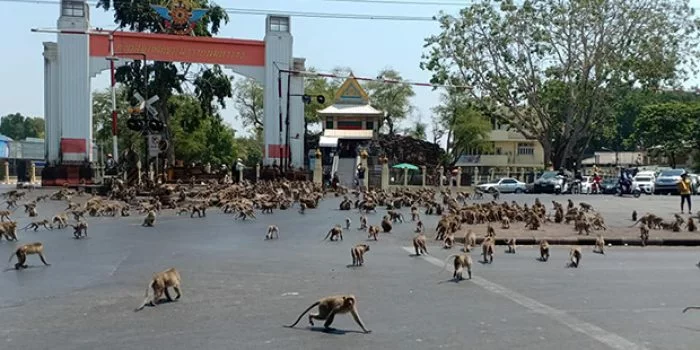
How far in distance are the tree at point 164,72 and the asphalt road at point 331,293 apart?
36611 millimetres

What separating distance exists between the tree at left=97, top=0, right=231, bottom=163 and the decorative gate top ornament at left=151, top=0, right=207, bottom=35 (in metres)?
1.96

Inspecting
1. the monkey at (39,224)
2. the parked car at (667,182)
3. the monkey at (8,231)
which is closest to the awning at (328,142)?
the parked car at (667,182)

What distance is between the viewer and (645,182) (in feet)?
169

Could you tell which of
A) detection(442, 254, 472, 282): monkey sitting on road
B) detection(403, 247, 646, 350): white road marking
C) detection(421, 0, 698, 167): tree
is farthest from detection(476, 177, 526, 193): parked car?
detection(403, 247, 646, 350): white road marking

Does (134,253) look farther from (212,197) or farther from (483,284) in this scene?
(212,197)

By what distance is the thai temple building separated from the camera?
66.0m

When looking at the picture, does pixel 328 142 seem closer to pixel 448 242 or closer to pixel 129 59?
pixel 129 59

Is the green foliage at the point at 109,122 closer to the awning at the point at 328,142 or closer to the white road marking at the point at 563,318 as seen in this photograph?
the awning at the point at 328,142

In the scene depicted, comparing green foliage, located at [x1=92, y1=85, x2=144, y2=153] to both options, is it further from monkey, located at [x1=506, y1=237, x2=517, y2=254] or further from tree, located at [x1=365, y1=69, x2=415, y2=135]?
monkey, located at [x1=506, y1=237, x2=517, y2=254]

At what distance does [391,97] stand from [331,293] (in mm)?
78570

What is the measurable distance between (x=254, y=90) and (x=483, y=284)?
253 ft

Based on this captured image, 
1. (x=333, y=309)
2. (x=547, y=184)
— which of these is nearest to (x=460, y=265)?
(x=333, y=309)

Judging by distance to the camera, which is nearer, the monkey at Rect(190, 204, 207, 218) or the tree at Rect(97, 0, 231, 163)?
the monkey at Rect(190, 204, 207, 218)

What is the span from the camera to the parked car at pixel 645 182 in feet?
167
